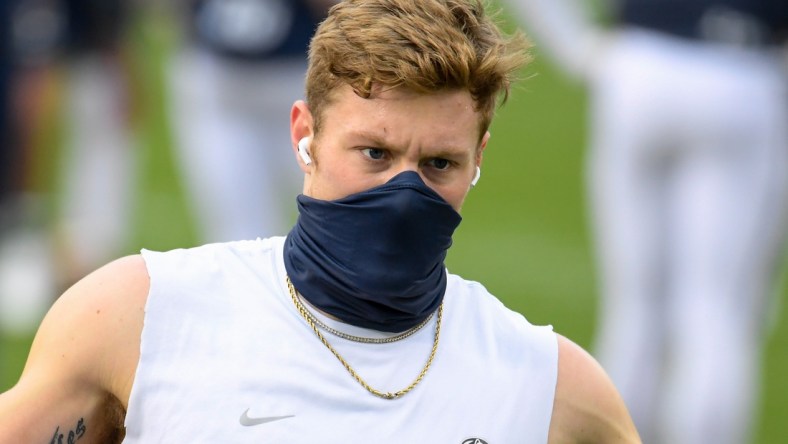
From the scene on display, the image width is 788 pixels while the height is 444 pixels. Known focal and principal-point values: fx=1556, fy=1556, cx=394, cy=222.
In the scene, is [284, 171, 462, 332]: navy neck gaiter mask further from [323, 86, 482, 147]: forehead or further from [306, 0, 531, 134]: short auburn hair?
[306, 0, 531, 134]: short auburn hair

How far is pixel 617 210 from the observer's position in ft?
20.7

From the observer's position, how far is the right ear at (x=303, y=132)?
2.87 meters

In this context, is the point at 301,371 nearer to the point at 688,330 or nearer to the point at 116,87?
the point at 688,330

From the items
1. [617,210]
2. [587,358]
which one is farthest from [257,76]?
[587,358]

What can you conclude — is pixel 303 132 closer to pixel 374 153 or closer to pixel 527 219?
pixel 374 153

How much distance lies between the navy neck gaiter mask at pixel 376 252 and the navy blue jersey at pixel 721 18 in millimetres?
3379

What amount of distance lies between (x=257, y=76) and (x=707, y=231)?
2.50 meters

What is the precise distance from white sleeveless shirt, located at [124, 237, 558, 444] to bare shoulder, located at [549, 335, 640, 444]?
0.03 m

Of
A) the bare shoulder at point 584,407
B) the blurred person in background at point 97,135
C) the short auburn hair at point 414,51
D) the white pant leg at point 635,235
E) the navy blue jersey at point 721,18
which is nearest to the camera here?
the short auburn hair at point 414,51

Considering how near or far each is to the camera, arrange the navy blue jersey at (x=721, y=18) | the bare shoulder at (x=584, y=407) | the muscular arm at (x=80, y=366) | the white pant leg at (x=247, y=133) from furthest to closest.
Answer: the white pant leg at (x=247, y=133) → the navy blue jersey at (x=721, y=18) → the bare shoulder at (x=584, y=407) → the muscular arm at (x=80, y=366)

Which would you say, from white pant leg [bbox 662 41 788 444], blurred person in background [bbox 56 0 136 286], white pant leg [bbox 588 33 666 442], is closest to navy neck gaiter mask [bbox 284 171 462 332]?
white pant leg [bbox 662 41 788 444]

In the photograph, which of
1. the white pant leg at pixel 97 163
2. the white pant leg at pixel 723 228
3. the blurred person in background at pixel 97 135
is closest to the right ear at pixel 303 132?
the white pant leg at pixel 723 228

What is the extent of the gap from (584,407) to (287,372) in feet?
1.83

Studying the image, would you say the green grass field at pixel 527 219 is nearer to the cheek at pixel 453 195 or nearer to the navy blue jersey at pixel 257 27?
the navy blue jersey at pixel 257 27
